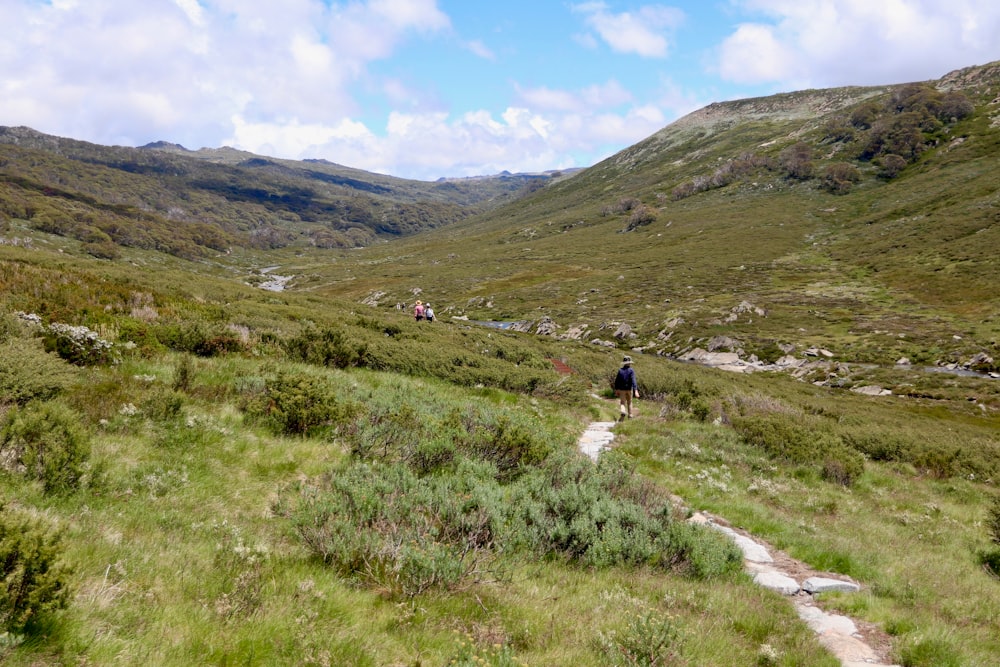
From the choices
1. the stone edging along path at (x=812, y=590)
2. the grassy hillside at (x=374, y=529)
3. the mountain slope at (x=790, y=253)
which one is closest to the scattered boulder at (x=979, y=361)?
the mountain slope at (x=790, y=253)

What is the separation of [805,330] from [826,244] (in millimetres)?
47245

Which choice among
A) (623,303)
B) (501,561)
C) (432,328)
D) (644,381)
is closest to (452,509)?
(501,561)

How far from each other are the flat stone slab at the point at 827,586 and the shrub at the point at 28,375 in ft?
35.9

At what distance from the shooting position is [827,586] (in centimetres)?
709

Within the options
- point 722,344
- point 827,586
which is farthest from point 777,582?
point 722,344

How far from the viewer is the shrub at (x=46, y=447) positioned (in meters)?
4.82

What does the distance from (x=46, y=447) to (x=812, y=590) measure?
32.2ft

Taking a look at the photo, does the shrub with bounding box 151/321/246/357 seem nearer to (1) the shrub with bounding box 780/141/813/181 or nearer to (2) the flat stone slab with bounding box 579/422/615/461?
(2) the flat stone slab with bounding box 579/422/615/461

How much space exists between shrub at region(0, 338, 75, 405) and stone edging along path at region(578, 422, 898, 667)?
10.3 meters

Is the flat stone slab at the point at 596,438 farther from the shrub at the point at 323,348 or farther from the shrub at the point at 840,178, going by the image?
the shrub at the point at 840,178

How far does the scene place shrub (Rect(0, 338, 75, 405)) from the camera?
6136 millimetres

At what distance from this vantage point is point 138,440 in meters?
6.30

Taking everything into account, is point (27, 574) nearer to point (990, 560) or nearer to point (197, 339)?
point (197, 339)

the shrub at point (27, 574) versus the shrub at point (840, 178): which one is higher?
the shrub at point (840, 178)
